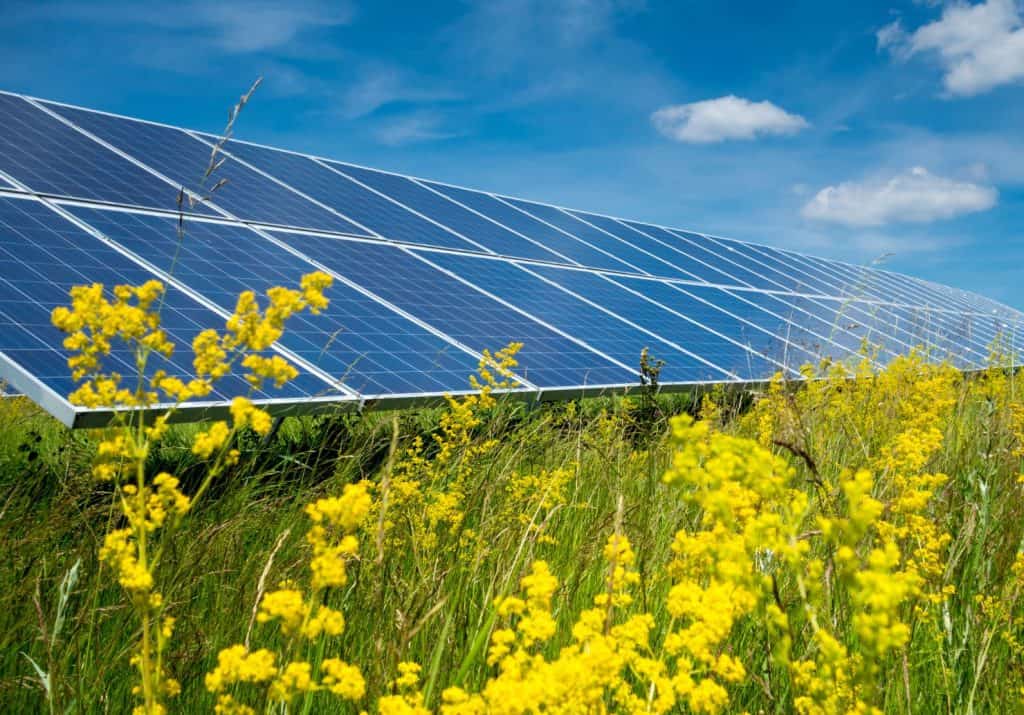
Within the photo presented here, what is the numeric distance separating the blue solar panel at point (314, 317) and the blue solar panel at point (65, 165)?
0.56 m

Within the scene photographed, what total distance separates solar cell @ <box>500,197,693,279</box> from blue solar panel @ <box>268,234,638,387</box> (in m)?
5.97

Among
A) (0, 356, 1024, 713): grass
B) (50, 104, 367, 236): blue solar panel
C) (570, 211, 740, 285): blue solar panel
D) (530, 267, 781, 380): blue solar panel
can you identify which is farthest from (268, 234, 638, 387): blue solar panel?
(570, 211, 740, 285): blue solar panel

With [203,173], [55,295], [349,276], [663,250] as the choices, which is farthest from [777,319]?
[55,295]

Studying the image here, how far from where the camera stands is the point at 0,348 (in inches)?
189

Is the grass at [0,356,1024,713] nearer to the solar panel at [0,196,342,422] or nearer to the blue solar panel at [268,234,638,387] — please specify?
the solar panel at [0,196,342,422]

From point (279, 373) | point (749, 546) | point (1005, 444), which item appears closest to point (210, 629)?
point (279, 373)

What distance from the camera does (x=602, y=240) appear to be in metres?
16.1

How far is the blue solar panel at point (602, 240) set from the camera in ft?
49.2

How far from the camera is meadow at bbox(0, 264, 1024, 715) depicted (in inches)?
61.2

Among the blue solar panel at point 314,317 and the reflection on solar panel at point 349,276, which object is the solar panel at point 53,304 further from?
the blue solar panel at point 314,317

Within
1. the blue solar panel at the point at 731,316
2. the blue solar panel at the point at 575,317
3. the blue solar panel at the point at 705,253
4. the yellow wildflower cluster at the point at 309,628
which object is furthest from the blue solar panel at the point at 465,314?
the blue solar panel at the point at 705,253

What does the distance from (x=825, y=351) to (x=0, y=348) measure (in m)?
10.4

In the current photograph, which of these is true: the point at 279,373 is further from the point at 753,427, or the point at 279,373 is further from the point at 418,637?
the point at 753,427

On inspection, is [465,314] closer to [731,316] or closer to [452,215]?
[452,215]
